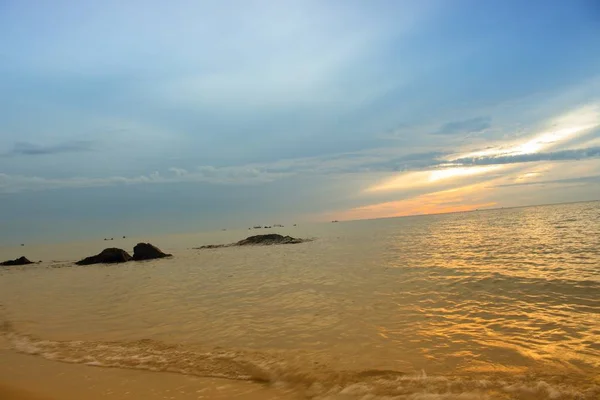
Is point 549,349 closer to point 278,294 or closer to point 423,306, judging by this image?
point 423,306

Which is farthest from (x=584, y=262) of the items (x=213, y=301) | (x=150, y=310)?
(x=150, y=310)

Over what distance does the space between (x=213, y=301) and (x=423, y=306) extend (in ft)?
28.8

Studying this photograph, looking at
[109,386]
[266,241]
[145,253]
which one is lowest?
[109,386]

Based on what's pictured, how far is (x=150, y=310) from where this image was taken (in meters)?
14.6

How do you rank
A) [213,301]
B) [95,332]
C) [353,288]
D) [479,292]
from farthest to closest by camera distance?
1. [353,288]
2. [213,301]
3. [479,292]
4. [95,332]

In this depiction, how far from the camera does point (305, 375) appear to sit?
7.43 metres

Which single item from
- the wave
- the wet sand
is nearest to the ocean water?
the wave

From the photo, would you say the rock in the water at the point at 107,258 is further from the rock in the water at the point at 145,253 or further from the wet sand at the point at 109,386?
the wet sand at the point at 109,386

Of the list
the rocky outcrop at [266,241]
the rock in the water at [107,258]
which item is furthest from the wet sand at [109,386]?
the rocky outcrop at [266,241]

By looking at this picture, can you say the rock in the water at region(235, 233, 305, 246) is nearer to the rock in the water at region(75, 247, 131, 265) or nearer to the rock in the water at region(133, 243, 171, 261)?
the rock in the water at region(133, 243, 171, 261)

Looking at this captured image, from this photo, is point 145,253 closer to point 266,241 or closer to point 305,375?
point 266,241

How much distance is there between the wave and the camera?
20.5ft

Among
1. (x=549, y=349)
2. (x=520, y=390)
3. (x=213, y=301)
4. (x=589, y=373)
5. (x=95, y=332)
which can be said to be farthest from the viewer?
(x=213, y=301)

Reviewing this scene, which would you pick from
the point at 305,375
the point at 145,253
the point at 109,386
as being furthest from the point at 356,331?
the point at 145,253
